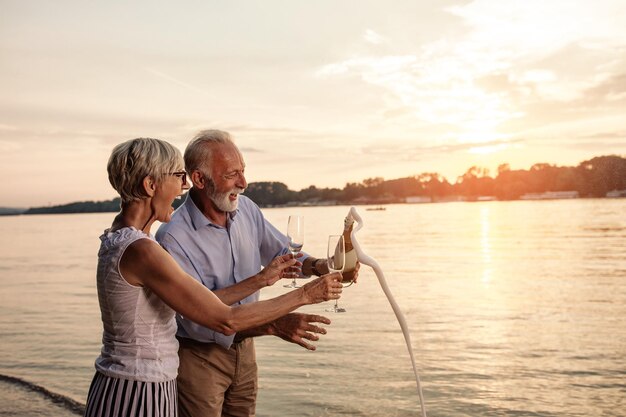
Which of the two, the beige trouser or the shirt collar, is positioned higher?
the shirt collar

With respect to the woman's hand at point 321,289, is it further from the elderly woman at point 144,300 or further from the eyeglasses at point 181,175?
the eyeglasses at point 181,175

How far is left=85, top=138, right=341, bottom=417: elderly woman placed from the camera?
2758mm

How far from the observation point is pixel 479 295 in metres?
23.6

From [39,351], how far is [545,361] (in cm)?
1032

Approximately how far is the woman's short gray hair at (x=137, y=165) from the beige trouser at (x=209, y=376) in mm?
1300

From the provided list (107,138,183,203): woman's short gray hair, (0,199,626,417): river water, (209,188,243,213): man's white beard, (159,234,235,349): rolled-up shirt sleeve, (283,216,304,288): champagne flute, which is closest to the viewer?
(107,138,183,203): woman's short gray hair

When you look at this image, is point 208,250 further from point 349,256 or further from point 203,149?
point 349,256

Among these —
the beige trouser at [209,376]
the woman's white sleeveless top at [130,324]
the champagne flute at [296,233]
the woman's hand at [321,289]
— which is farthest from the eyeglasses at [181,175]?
the beige trouser at [209,376]

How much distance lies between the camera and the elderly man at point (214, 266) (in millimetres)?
3846

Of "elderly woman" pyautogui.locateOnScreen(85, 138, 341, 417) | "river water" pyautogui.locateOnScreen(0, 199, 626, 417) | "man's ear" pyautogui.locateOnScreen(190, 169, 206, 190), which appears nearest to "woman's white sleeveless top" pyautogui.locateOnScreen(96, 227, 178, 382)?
"elderly woman" pyautogui.locateOnScreen(85, 138, 341, 417)

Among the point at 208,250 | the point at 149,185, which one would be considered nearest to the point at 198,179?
the point at 208,250

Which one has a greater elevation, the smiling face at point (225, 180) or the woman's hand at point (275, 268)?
the smiling face at point (225, 180)

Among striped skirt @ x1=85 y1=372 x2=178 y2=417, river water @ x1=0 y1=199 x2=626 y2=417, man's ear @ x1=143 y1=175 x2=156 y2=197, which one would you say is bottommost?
river water @ x1=0 y1=199 x2=626 y2=417

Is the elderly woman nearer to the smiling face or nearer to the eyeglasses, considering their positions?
the eyeglasses
